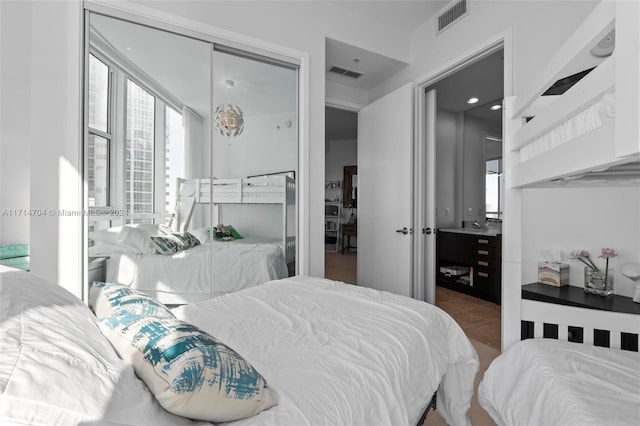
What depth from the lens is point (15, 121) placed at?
194cm

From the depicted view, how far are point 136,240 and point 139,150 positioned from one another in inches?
26.7

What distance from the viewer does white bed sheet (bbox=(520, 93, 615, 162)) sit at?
35.3 inches

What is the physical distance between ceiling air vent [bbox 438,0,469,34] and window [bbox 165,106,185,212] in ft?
8.46

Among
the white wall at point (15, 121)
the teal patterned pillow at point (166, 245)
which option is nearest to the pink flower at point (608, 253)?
the teal patterned pillow at point (166, 245)

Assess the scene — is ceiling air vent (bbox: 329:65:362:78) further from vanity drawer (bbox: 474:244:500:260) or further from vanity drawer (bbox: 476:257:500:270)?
vanity drawer (bbox: 476:257:500:270)

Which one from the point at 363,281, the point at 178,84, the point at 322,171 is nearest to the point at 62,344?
the point at 178,84

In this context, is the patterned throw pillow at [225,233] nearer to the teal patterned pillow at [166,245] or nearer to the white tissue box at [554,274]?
the teal patterned pillow at [166,245]

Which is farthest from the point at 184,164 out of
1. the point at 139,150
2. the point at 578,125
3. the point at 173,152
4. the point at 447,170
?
the point at 447,170

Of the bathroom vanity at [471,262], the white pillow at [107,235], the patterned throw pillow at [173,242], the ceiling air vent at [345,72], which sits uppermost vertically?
the ceiling air vent at [345,72]

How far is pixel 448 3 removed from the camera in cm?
300

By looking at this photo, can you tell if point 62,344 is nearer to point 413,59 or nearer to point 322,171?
point 322,171

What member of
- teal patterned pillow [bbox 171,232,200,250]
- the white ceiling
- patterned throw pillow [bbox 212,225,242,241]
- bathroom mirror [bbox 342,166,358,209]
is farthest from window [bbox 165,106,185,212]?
bathroom mirror [bbox 342,166,358,209]

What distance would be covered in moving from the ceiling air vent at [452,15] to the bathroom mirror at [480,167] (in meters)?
2.31

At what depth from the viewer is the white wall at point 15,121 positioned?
1.88m
